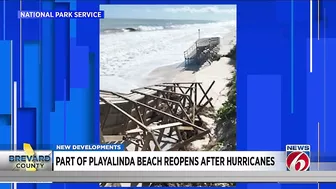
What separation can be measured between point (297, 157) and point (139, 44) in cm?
100

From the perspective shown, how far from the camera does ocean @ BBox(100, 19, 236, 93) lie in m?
2.71

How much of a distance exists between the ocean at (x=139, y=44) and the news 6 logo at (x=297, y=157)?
69 cm

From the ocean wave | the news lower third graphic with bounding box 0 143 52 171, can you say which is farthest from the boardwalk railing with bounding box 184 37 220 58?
the news lower third graphic with bounding box 0 143 52 171

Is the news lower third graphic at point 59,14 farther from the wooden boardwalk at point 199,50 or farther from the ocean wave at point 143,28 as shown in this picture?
the wooden boardwalk at point 199,50

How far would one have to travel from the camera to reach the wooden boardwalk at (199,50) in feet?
8.96

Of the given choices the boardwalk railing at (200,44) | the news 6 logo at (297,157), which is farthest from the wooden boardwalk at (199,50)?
the news 6 logo at (297,157)

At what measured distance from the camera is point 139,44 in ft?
9.00

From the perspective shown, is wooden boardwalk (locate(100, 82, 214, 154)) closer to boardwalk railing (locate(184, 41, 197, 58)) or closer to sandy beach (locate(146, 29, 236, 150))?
sandy beach (locate(146, 29, 236, 150))

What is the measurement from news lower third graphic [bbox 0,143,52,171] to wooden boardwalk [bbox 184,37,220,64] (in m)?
0.87

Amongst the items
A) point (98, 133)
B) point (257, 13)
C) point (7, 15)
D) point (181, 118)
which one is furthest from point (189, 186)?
point (7, 15)

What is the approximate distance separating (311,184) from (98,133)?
3.71ft

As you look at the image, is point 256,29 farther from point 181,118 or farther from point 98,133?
point 98,133

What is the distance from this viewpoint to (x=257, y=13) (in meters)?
2.71

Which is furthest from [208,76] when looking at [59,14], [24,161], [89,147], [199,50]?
[24,161]
